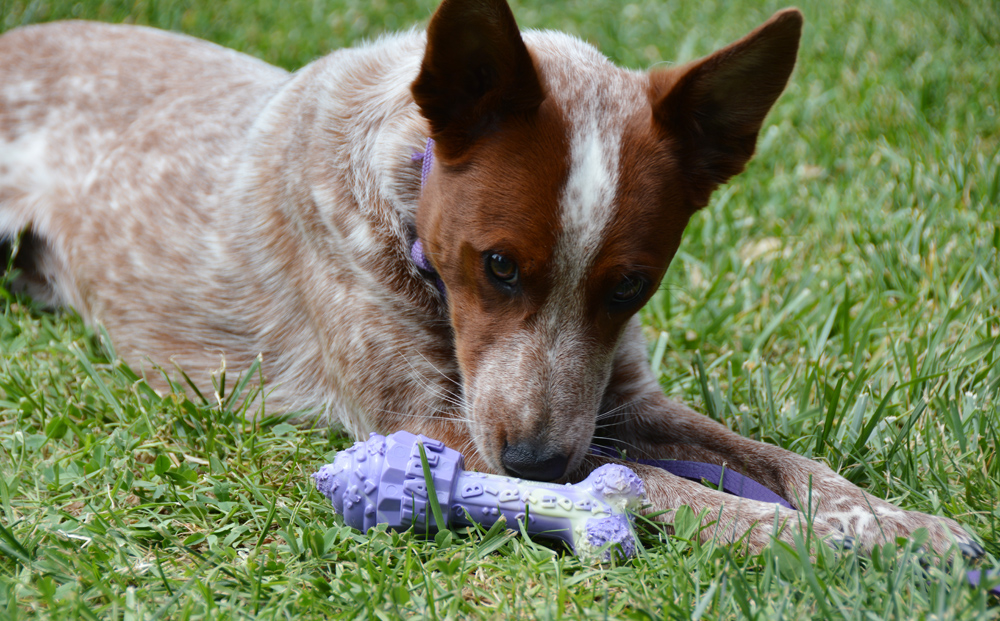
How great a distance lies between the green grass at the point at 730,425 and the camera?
1866 millimetres

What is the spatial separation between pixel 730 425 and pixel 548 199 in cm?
118

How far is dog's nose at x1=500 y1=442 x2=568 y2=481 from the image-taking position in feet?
7.07

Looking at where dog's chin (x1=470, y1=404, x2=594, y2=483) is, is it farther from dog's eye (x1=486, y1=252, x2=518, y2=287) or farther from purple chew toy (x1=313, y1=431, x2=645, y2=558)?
dog's eye (x1=486, y1=252, x2=518, y2=287)

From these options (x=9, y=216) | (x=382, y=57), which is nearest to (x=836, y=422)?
(x=382, y=57)

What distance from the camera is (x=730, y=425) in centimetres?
285

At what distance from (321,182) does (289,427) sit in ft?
2.65

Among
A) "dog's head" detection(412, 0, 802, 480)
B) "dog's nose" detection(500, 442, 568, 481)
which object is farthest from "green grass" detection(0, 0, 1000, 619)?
"dog's head" detection(412, 0, 802, 480)

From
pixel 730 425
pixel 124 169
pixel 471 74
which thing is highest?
pixel 471 74

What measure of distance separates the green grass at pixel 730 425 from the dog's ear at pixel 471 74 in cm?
107

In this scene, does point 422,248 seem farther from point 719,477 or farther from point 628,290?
point 719,477

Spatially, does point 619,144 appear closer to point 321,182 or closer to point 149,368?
point 321,182

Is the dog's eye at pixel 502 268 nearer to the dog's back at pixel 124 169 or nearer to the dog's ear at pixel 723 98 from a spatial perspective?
the dog's ear at pixel 723 98

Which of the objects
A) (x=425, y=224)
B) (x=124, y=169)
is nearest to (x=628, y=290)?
(x=425, y=224)

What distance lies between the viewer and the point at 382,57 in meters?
2.94
